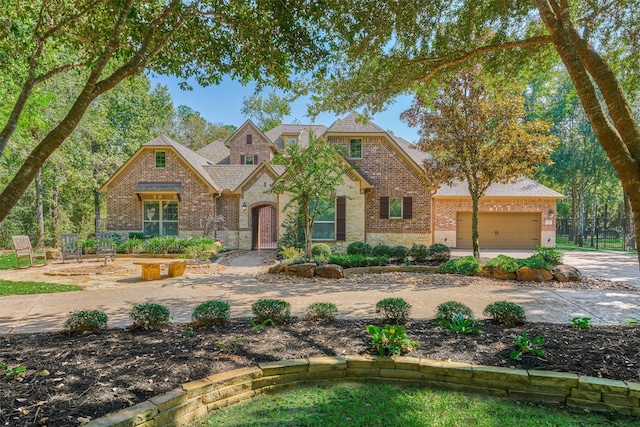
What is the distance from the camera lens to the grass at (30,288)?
304 inches

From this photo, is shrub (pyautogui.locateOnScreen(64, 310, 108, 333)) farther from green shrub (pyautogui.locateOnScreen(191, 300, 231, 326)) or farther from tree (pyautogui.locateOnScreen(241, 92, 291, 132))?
tree (pyautogui.locateOnScreen(241, 92, 291, 132))

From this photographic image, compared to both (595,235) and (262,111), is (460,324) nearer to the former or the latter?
(595,235)

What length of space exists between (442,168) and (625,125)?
828cm

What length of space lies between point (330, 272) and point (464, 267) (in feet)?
12.3

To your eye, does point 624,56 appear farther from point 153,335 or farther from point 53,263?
point 53,263

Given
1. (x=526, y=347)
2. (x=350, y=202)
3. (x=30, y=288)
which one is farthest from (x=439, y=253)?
(x=30, y=288)

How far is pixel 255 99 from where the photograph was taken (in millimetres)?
41250

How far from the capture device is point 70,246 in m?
13.1

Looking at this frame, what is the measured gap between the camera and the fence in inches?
752

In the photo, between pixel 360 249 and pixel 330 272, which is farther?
pixel 360 249

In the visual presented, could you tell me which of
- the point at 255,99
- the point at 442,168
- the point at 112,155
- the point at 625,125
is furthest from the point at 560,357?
the point at 255,99

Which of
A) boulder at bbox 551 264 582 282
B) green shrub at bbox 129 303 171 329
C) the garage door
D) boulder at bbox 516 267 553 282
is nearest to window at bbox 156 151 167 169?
green shrub at bbox 129 303 171 329

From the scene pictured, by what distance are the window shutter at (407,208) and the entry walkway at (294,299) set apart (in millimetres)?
7267

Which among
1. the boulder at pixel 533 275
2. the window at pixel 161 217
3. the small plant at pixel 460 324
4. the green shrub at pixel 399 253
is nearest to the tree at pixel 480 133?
the green shrub at pixel 399 253
